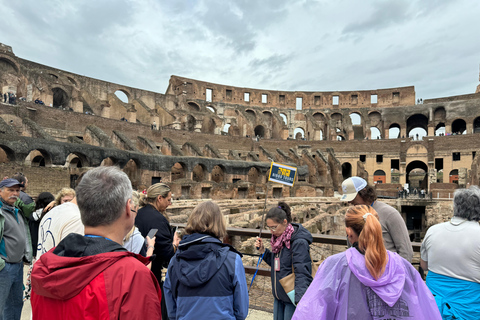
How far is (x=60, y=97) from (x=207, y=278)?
38199 mm

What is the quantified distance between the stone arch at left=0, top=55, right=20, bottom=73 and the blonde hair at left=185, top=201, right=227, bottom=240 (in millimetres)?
34247

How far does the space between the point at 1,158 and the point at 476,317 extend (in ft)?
77.4

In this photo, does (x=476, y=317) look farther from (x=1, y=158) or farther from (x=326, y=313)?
(x=1, y=158)

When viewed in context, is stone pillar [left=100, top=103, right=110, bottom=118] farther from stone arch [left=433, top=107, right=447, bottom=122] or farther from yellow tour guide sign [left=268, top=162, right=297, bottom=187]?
stone arch [left=433, top=107, right=447, bottom=122]

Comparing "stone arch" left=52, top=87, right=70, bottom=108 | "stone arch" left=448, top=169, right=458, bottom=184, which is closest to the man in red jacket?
"stone arch" left=52, top=87, right=70, bottom=108

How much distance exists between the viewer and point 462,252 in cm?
248

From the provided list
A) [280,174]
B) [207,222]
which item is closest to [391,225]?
[207,222]

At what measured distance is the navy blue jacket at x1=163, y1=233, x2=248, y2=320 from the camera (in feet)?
7.11

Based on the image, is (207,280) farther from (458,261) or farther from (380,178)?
(380,178)

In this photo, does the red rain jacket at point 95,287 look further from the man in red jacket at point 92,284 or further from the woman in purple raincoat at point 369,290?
the woman in purple raincoat at point 369,290

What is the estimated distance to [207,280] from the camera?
2160 millimetres

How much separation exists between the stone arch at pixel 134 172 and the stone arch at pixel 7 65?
16264mm

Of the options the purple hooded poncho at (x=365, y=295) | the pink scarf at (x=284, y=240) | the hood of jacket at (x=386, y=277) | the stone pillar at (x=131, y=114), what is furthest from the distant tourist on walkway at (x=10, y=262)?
the stone pillar at (x=131, y=114)

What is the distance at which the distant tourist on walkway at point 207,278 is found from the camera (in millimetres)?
2168
